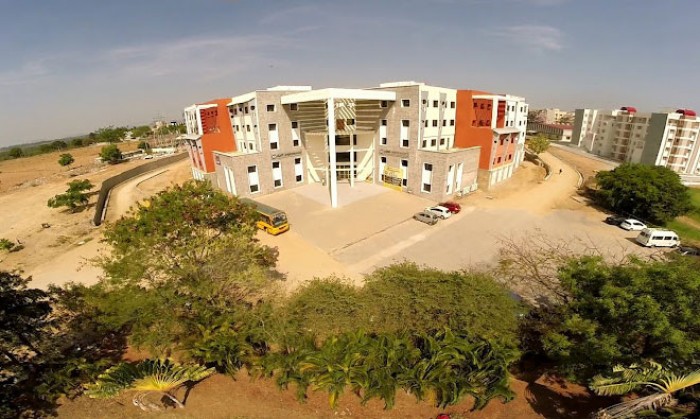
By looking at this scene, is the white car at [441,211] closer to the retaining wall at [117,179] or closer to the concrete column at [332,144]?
the concrete column at [332,144]

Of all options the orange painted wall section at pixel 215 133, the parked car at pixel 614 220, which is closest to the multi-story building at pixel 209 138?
the orange painted wall section at pixel 215 133

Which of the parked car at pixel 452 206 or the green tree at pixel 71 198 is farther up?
the green tree at pixel 71 198

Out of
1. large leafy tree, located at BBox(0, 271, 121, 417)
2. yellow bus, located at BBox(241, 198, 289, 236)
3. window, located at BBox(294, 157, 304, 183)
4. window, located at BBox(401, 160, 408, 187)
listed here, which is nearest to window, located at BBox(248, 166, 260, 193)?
window, located at BBox(294, 157, 304, 183)

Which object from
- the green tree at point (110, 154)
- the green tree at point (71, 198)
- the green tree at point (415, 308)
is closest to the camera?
the green tree at point (415, 308)

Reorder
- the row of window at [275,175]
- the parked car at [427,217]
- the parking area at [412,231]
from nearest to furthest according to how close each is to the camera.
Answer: the parking area at [412,231], the parked car at [427,217], the row of window at [275,175]

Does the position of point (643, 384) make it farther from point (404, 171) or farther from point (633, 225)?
point (404, 171)

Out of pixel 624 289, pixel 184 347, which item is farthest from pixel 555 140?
pixel 184 347

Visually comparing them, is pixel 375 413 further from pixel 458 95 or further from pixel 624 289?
pixel 458 95

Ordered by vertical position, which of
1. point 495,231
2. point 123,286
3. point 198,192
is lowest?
point 495,231

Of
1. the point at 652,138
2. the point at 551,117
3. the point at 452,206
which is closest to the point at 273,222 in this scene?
the point at 452,206
